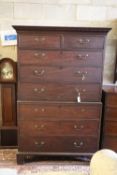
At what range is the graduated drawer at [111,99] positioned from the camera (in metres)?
2.48

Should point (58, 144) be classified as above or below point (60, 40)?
below

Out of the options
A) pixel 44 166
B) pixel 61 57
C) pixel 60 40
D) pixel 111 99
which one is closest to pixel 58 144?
pixel 44 166

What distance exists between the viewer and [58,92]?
8.04 ft

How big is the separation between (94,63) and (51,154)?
3.72ft

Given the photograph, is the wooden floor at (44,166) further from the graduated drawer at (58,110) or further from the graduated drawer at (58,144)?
the graduated drawer at (58,110)

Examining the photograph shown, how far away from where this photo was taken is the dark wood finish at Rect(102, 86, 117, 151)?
2.50 m

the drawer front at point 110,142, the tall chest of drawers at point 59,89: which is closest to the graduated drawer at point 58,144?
the tall chest of drawers at point 59,89

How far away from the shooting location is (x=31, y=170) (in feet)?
8.25

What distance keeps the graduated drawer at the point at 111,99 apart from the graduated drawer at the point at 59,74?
0.68ft

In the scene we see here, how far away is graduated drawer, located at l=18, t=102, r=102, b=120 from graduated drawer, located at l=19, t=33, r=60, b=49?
616 millimetres

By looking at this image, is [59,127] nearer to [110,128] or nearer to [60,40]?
[110,128]

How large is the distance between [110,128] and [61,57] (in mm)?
980

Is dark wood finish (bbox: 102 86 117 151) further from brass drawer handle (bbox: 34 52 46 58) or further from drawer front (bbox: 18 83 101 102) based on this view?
brass drawer handle (bbox: 34 52 46 58)

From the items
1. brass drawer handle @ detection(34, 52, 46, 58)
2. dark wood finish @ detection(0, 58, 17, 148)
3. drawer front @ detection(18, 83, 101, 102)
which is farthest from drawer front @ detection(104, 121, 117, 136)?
dark wood finish @ detection(0, 58, 17, 148)
